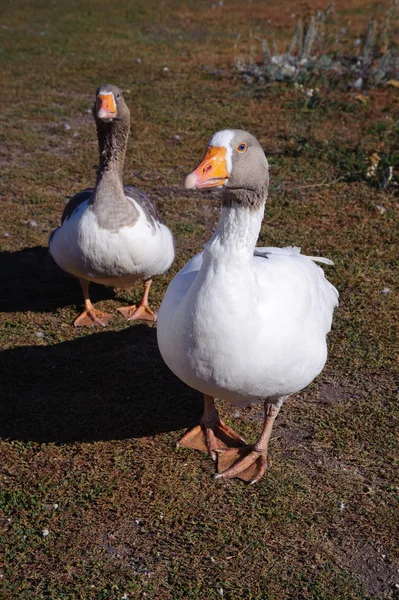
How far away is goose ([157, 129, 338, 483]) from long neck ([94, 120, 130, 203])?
1606 mm

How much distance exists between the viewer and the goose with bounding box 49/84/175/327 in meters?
5.05

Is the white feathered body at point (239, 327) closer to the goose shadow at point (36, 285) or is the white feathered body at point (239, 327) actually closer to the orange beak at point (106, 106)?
the orange beak at point (106, 106)

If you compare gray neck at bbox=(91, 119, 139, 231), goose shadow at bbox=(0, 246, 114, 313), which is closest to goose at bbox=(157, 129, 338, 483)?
gray neck at bbox=(91, 119, 139, 231)

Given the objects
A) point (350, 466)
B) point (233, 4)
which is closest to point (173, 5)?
point (233, 4)

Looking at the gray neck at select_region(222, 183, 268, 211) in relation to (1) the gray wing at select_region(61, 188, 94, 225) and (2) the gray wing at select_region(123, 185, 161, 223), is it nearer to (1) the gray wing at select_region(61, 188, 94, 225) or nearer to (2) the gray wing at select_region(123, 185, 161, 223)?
(2) the gray wing at select_region(123, 185, 161, 223)

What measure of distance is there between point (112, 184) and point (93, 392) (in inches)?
65.7

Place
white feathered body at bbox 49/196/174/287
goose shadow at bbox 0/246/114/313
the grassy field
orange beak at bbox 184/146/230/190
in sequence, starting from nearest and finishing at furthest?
orange beak at bbox 184/146/230/190 < the grassy field < white feathered body at bbox 49/196/174/287 < goose shadow at bbox 0/246/114/313

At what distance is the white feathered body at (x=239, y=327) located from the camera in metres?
3.30

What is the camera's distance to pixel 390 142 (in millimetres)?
9102

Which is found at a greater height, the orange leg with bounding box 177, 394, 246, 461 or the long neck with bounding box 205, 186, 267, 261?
the long neck with bounding box 205, 186, 267, 261

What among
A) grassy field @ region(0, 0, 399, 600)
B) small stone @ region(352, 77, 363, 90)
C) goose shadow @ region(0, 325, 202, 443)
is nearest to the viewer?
grassy field @ region(0, 0, 399, 600)

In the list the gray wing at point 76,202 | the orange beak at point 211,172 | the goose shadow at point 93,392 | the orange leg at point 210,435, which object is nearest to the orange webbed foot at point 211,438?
the orange leg at point 210,435

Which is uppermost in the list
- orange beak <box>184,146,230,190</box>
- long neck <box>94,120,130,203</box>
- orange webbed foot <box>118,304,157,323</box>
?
orange beak <box>184,146,230,190</box>

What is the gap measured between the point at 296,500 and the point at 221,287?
1.48 meters
